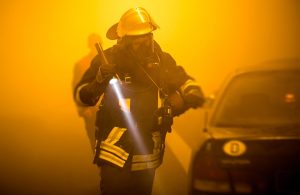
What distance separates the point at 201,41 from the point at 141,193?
488cm

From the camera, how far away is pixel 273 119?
12.2 feet

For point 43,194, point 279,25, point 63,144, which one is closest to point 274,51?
point 279,25

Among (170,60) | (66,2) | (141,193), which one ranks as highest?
(66,2)

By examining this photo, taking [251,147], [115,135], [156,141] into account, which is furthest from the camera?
[156,141]

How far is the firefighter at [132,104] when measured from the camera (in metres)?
4.41

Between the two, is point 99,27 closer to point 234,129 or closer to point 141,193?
point 141,193

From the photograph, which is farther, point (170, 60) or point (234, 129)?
point (170, 60)

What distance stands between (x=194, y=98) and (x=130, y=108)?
0.52 m

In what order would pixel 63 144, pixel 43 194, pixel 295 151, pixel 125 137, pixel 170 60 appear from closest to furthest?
pixel 295 151, pixel 125 137, pixel 170 60, pixel 43 194, pixel 63 144

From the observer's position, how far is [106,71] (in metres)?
4.29

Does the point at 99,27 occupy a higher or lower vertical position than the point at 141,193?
higher

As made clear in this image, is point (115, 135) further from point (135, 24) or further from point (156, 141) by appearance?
point (135, 24)

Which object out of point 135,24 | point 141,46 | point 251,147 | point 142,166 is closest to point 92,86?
point 141,46

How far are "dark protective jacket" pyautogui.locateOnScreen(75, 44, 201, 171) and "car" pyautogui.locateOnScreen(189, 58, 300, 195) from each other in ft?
2.42
